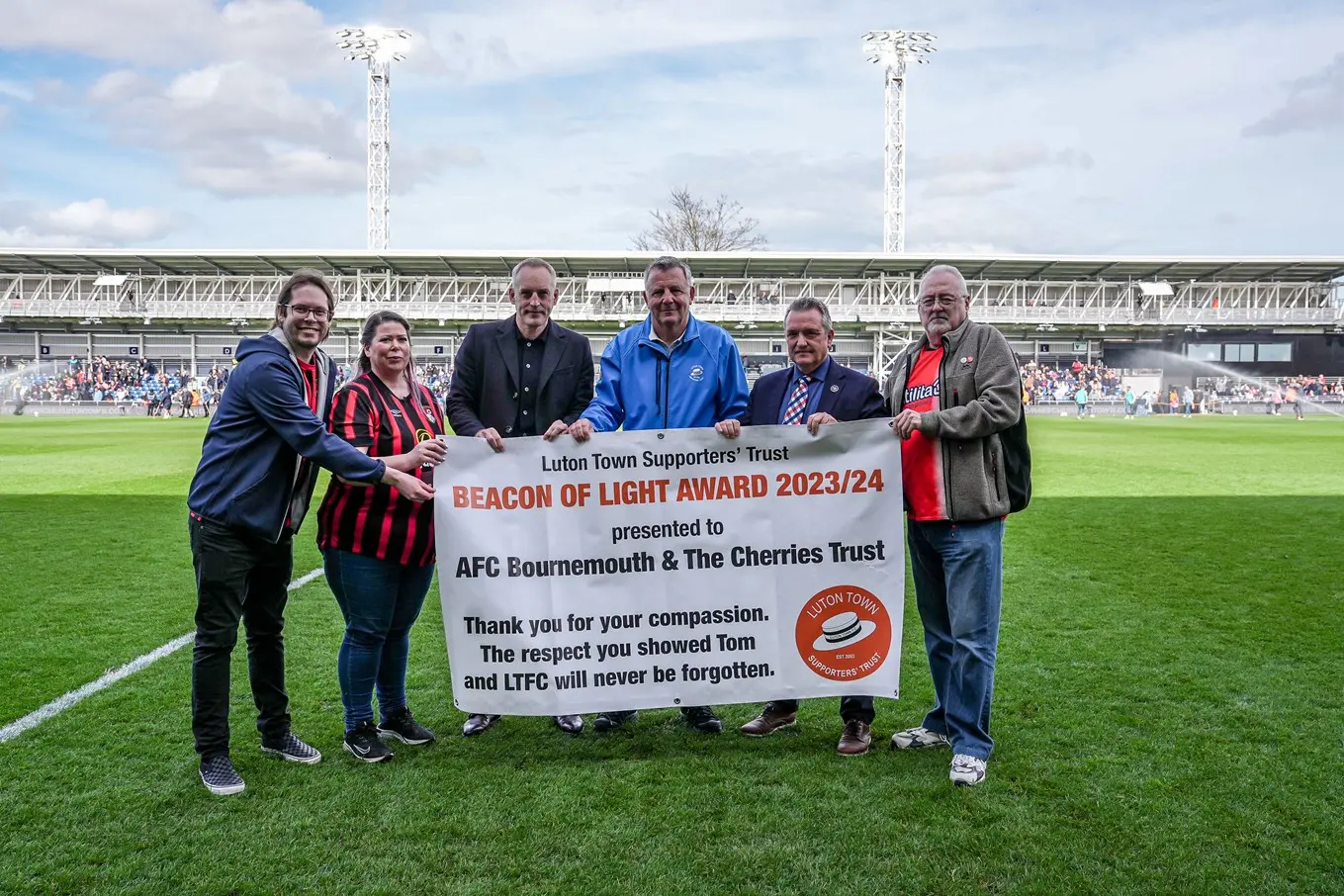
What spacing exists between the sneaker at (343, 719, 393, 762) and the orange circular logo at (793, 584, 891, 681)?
1800 mm

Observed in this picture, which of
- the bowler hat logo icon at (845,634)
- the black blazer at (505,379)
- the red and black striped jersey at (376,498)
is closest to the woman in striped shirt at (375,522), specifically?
the red and black striped jersey at (376,498)

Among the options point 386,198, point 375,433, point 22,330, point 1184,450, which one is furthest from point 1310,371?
point 22,330

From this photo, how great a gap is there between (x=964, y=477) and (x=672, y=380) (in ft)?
4.57

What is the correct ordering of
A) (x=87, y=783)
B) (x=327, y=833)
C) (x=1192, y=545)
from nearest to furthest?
(x=327, y=833) → (x=87, y=783) → (x=1192, y=545)

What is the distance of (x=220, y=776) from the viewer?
12.3 feet

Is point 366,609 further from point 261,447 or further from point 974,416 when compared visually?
point 974,416

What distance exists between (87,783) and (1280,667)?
569 cm

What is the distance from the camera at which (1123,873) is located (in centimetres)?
308

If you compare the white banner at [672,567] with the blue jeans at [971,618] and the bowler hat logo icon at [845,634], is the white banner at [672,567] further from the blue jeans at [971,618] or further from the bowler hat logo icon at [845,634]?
the blue jeans at [971,618]

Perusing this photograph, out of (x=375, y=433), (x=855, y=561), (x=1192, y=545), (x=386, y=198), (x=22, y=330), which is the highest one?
(x=386, y=198)

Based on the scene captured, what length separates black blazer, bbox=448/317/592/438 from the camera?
470 cm

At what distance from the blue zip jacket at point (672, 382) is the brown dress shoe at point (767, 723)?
135 centimetres

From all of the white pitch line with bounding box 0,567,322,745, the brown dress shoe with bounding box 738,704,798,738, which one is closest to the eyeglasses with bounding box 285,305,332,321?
the white pitch line with bounding box 0,567,322,745

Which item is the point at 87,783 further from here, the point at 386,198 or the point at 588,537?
the point at 386,198
